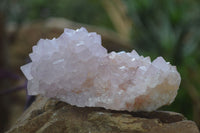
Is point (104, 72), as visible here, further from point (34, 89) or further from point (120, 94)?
point (34, 89)

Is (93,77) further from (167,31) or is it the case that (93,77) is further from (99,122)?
(167,31)

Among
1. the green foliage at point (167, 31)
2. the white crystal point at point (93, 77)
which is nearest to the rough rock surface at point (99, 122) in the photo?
the white crystal point at point (93, 77)

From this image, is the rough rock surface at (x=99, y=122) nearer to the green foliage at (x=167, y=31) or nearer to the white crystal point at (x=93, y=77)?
the white crystal point at (x=93, y=77)

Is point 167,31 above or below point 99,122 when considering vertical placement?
below

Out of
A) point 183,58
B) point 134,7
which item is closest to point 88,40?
point 183,58

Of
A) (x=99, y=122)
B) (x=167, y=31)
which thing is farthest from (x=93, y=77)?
(x=167, y=31)

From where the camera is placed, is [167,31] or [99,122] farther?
[167,31]
